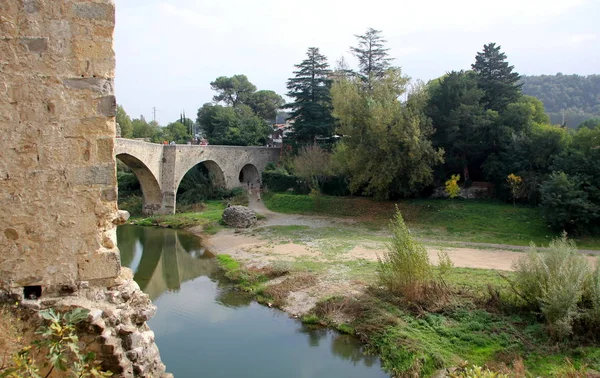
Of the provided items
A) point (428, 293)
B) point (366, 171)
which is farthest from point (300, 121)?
point (428, 293)

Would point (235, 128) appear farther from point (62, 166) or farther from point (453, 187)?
point (62, 166)

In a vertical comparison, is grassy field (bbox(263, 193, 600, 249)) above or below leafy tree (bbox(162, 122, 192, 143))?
below

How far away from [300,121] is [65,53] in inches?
1203

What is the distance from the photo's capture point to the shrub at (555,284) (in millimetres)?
8109

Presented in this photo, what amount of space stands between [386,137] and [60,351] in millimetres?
18981

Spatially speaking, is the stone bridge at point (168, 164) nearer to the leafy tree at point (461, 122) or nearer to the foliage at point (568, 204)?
the leafy tree at point (461, 122)

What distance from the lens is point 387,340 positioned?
9.38 meters

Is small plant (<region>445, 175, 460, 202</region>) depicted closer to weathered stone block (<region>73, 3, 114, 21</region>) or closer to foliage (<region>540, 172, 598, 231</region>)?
foliage (<region>540, 172, 598, 231</region>)

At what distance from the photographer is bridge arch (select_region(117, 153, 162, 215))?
24156 millimetres

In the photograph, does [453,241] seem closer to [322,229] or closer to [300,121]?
[322,229]

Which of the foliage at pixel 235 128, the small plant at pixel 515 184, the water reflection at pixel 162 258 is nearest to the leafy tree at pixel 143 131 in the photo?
the foliage at pixel 235 128

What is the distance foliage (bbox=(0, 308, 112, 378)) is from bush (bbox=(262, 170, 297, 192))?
26.3 metres

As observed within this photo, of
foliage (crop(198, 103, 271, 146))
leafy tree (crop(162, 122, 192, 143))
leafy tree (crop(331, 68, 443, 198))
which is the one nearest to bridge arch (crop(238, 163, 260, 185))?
foliage (crop(198, 103, 271, 146))

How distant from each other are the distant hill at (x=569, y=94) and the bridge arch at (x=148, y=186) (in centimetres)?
5100
